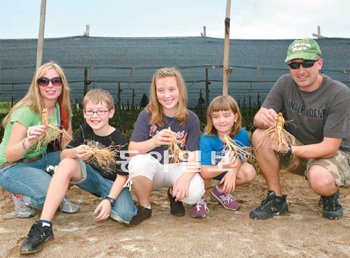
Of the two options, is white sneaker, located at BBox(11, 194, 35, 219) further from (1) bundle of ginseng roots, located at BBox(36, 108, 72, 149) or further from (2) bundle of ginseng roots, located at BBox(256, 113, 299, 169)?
(2) bundle of ginseng roots, located at BBox(256, 113, 299, 169)

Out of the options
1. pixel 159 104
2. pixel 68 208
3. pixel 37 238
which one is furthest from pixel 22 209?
pixel 159 104

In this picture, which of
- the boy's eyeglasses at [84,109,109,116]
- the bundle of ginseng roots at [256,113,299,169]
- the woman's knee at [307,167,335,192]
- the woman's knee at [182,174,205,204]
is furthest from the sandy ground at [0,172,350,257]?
the boy's eyeglasses at [84,109,109,116]

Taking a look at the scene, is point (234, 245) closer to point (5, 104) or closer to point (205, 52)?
point (205, 52)

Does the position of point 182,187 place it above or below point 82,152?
below

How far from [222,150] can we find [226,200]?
16.5 inches

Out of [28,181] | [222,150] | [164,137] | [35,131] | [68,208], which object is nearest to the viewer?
[35,131]

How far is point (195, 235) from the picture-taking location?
246 centimetres

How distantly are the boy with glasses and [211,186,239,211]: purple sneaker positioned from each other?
72cm

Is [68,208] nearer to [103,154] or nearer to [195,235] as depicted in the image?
[103,154]

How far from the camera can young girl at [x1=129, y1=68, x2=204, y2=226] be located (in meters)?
2.69

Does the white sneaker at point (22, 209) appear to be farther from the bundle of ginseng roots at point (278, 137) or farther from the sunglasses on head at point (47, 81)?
the bundle of ginseng roots at point (278, 137)

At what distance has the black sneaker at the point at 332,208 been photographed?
2.82 meters

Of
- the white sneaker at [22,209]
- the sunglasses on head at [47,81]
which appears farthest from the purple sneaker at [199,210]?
the sunglasses on head at [47,81]

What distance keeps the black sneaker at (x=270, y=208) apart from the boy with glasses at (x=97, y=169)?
82cm
